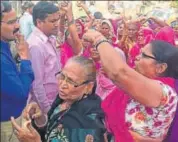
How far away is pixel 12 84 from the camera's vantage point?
2.24 metres

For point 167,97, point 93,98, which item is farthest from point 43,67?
point 167,97

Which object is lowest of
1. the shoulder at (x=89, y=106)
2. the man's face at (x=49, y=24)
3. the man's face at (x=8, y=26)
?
the shoulder at (x=89, y=106)

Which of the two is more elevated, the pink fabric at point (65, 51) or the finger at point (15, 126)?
the finger at point (15, 126)

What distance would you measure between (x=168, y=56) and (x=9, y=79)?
91 cm

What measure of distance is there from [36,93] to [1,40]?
98 cm

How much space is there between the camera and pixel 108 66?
6.48ft

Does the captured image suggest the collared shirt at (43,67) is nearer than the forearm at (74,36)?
Yes

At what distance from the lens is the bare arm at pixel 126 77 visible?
197 centimetres

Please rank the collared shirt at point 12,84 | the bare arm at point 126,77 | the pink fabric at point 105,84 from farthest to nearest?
the pink fabric at point 105,84 < the collared shirt at point 12,84 < the bare arm at point 126,77

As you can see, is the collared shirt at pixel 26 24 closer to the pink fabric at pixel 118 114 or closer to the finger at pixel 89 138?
the pink fabric at pixel 118 114

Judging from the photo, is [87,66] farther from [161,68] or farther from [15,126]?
[15,126]

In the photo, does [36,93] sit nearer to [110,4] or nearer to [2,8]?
[2,8]

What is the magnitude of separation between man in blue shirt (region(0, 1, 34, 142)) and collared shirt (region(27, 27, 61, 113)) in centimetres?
Result: 72

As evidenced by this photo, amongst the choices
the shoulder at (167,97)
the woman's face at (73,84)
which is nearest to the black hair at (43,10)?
the woman's face at (73,84)
